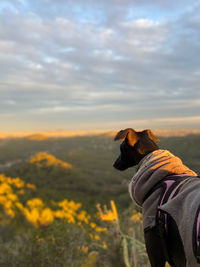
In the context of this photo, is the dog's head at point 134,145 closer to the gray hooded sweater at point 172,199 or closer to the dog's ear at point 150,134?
the dog's ear at point 150,134

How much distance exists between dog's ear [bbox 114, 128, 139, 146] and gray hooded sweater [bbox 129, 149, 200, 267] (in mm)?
230

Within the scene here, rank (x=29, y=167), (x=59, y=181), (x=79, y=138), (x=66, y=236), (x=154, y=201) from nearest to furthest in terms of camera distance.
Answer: (x=154, y=201)
(x=66, y=236)
(x=59, y=181)
(x=29, y=167)
(x=79, y=138)

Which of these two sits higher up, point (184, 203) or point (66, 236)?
point (184, 203)

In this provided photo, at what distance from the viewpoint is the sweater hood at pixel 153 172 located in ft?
6.92

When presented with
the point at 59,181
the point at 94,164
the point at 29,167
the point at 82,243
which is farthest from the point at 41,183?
the point at 82,243

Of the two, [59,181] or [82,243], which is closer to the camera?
[82,243]

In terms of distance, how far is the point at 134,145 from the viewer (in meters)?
2.55

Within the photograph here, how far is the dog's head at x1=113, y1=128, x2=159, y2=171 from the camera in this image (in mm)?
2520

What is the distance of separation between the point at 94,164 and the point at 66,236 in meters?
106

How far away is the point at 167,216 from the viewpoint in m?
1.85

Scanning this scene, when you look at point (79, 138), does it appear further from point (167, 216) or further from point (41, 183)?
point (167, 216)

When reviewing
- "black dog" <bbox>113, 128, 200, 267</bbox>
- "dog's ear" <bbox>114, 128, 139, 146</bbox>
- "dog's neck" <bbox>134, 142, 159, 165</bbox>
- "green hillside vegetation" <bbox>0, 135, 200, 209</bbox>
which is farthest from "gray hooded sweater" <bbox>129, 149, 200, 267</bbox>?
"green hillside vegetation" <bbox>0, 135, 200, 209</bbox>

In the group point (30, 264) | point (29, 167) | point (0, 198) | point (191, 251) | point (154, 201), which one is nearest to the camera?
point (191, 251)

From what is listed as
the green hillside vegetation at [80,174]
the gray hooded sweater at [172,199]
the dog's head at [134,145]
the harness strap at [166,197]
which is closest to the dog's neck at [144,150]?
the dog's head at [134,145]
